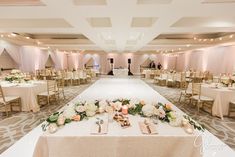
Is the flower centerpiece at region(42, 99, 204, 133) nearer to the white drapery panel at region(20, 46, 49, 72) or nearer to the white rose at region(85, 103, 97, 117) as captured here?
the white rose at region(85, 103, 97, 117)

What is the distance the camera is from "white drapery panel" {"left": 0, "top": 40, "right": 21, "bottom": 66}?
9.09 m

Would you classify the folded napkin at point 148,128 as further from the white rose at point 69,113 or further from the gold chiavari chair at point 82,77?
the gold chiavari chair at point 82,77

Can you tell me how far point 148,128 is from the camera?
1.87 meters

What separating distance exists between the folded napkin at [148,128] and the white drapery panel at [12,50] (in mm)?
9863

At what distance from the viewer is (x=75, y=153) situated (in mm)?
1730

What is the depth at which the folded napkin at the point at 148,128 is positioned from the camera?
1.78 meters

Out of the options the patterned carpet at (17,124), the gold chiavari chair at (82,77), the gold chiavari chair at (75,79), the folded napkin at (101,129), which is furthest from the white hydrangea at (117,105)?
the gold chiavari chair at (82,77)

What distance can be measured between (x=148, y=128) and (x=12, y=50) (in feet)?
35.0

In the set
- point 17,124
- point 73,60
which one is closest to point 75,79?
point 17,124

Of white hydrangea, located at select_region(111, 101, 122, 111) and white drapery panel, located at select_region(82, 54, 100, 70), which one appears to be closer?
white hydrangea, located at select_region(111, 101, 122, 111)

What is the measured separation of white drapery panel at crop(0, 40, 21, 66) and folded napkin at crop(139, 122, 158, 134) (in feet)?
32.4

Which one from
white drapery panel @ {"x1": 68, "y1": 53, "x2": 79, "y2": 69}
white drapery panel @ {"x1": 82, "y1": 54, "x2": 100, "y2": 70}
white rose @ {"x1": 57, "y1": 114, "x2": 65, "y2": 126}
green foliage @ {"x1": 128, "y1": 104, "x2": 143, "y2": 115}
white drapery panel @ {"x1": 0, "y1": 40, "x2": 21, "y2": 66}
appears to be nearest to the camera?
white rose @ {"x1": 57, "y1": 114, "x2": 65, "y2": 126}

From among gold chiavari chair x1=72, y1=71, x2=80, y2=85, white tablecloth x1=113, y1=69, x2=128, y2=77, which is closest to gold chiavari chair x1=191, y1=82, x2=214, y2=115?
gold chiavari chair x1=72, y1=71, x2=80, y2=85

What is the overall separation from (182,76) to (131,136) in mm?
8608
